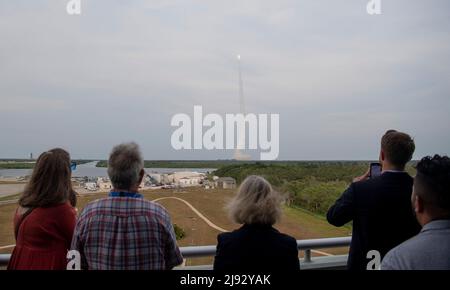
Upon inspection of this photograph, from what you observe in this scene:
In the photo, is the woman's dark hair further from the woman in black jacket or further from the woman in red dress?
the woman in black jacket

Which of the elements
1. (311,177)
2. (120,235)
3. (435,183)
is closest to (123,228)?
(120,235)

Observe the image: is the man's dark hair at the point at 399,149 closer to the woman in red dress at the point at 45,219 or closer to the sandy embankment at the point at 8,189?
the woman in red dress at the point at 45,219

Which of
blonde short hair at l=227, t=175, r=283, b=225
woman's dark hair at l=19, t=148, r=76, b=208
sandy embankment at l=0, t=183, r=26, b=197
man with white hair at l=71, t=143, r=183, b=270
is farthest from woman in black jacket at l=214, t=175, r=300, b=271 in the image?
sandy embankment at l=0, t=183, r=26, b=197

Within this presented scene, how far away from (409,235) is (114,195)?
4.77 feet

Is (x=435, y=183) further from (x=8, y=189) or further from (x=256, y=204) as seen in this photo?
(x=8, y=189)

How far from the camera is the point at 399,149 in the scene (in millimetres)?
1947

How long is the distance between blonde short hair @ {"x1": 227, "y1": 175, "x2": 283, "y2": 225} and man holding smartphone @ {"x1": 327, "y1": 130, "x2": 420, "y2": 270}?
1.41 feet

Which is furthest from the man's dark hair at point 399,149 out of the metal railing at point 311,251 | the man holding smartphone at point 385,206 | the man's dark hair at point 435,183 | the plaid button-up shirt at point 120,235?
the plaid button-up shirt at point 120,235

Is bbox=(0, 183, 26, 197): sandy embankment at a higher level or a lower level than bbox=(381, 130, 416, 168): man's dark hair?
lower

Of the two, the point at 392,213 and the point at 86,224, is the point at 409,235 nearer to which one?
the point at 392,213

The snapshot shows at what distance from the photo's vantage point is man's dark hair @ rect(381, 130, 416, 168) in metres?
1.94

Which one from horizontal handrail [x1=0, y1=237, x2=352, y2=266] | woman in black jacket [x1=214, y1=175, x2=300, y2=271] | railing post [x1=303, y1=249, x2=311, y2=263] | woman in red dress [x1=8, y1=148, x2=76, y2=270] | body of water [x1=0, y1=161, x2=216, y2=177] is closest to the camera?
woman in black jacket [x1=214, y1=175, x2=300, y2=271]

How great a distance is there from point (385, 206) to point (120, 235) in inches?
50.3
